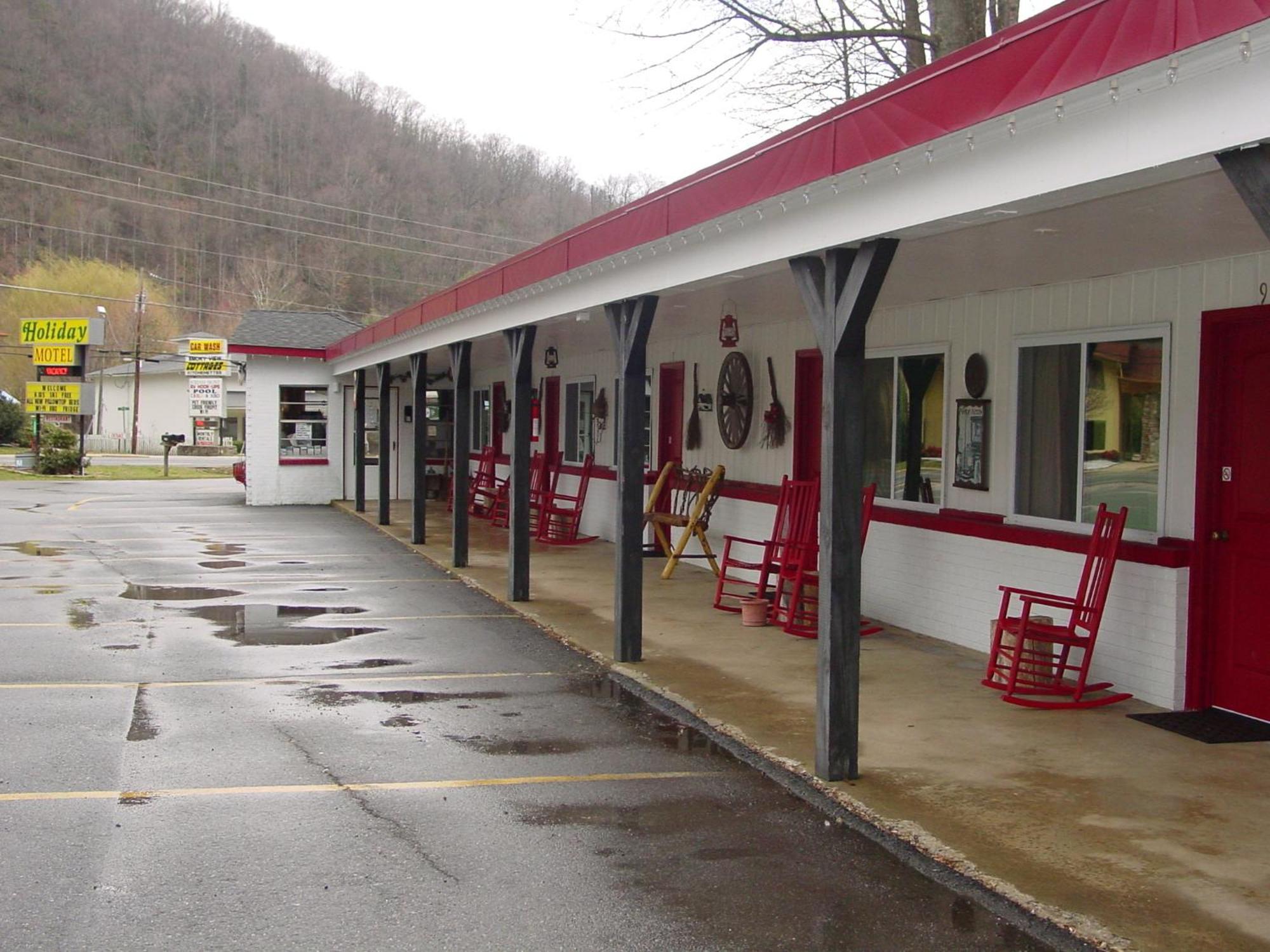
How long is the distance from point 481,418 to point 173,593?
10.9m

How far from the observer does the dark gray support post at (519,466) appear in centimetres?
1038

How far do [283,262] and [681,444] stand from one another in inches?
2296

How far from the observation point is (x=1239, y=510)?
20.5 ft

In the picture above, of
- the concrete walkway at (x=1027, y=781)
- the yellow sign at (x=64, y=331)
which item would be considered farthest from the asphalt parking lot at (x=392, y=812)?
the yellow sign at (x=64, y=331)

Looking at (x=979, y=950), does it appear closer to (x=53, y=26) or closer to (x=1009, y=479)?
(x=1009, y=479)

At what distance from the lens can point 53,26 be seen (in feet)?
247

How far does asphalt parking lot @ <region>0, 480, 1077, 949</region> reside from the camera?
3809 millimetres

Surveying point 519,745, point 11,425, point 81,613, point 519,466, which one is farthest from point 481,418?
point 11,425

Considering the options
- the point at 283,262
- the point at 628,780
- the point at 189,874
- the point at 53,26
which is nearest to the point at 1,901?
the point at 189,874

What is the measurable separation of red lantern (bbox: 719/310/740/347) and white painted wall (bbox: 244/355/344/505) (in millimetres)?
12798

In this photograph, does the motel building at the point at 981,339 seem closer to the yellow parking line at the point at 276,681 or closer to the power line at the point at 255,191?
the yellow parking line at the point at 276,681

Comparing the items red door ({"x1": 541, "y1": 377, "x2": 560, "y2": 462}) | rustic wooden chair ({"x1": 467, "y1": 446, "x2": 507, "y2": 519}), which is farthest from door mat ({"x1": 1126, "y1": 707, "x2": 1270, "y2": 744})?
rustic wooden chair ({"x1": 467, "y1": 446, "x2": 507, "y2": 519})

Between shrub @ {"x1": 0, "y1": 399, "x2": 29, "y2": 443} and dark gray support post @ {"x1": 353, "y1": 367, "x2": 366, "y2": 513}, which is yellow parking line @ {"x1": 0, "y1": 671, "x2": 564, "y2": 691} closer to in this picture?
dark gray support post @ {"x1": 353, "y1": 367, "x2": 366, "y2": 513}

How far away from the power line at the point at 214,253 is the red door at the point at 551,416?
44.3 m
